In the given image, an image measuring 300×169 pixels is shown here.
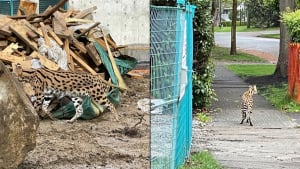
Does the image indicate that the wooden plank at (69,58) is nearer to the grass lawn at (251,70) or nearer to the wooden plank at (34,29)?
the wooden plank at (34,29)

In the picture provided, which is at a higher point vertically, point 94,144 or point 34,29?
point 34,29

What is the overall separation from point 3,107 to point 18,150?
504mm

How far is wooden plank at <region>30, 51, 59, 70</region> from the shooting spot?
10.7 metres

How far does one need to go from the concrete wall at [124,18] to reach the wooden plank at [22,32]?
183 centimetres

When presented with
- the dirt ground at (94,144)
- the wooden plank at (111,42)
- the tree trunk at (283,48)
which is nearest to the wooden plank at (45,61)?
the dirt ground at (94,144)

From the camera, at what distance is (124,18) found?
1233 cm

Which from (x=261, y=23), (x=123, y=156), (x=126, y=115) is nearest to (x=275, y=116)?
(x=126, y=115)

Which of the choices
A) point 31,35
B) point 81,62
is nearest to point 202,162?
point 81,62

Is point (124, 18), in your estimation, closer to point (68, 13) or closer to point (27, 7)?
point (68, 13)

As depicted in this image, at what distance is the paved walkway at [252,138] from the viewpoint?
7.31 metres

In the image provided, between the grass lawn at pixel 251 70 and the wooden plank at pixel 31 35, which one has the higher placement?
the wooden plank at pixel 31 35

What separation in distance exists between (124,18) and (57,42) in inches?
61.1

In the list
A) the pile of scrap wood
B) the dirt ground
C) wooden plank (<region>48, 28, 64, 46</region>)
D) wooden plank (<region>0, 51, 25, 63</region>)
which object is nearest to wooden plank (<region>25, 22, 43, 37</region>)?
the pile of scrap wood

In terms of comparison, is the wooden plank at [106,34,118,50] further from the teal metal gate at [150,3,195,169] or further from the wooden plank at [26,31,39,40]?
the teal metal gate at [150,3,195,169]
